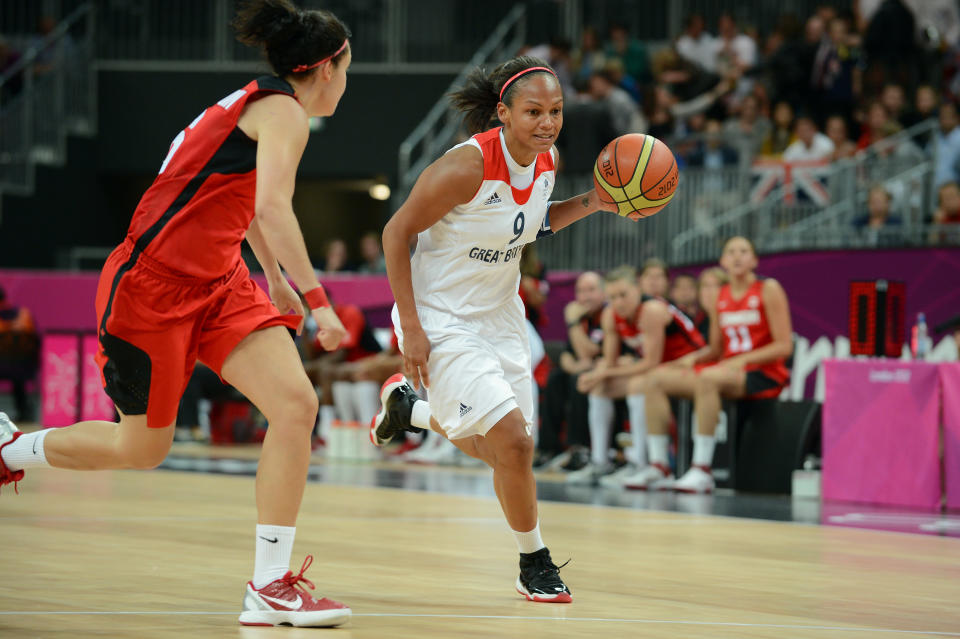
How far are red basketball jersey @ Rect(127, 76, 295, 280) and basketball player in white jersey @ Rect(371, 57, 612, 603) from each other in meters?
0.63

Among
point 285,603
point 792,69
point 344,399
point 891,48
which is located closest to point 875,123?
point 891,48

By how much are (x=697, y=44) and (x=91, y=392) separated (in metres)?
8.17

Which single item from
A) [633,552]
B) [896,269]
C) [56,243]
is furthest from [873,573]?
[56,243]

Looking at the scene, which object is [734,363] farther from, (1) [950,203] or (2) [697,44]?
(2) [697,44]

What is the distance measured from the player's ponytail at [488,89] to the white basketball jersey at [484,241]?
184 mm

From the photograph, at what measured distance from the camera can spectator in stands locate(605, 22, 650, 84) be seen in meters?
16.7

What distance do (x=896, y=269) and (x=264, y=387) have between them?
7665 millimetres

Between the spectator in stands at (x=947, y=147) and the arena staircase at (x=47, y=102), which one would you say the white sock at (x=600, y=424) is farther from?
the arena staircase at (x=47, y=102)

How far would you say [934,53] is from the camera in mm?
14422

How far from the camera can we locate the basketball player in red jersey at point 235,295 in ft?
13.6

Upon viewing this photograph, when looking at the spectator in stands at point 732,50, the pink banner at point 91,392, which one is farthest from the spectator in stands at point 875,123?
the pink banner at point 91,392

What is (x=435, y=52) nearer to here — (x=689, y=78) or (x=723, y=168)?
(x=689, y=78)

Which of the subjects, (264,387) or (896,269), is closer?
(264,387)

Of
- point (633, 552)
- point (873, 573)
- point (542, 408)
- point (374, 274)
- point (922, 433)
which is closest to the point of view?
point (873, 573)
